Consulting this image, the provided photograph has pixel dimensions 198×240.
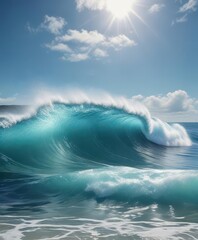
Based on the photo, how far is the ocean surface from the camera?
5131mm

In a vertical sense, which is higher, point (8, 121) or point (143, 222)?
point (8, 121)

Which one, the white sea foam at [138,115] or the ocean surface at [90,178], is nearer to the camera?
the ocean surface at [90,178]

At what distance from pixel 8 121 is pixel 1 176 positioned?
4.80 meters

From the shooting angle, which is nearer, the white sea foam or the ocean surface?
the ocean surface

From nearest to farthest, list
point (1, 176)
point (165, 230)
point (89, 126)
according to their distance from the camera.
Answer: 1. point (165, 230)
2. point (1, 176)
3. point (89, 126)

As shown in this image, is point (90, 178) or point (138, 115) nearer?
point (90, 178)

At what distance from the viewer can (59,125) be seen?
1470 centimetres

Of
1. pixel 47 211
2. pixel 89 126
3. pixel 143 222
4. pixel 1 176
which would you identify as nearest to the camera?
pixel 143 222

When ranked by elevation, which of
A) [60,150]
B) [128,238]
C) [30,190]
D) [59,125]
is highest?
[59,125]

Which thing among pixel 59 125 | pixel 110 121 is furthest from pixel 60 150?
pixel 110 121

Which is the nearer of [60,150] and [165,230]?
[165,230]

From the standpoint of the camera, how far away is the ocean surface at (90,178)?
202 inches

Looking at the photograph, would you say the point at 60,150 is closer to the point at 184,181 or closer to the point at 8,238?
the point at 184,181

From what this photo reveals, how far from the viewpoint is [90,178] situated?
314 inches
